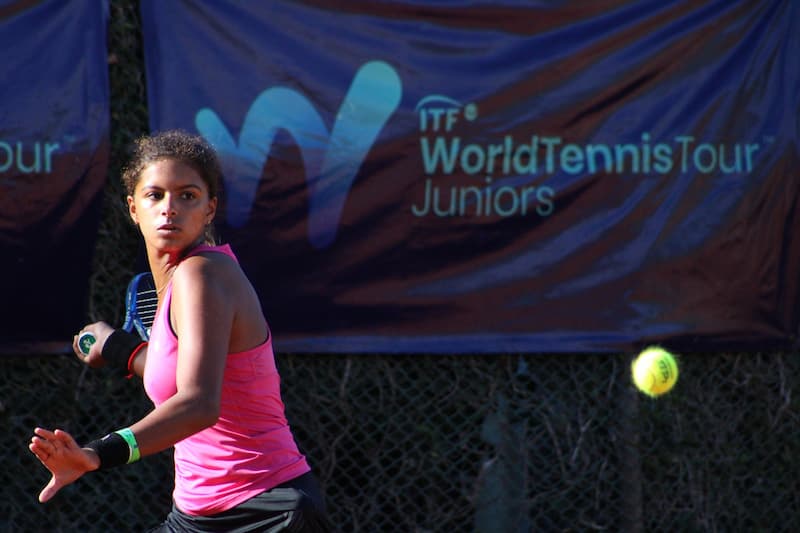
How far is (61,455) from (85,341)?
1123 mm

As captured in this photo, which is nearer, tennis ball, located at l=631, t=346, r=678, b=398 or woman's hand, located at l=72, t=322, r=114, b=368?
woman's hand, located at l=72, t=322, r=114, b=368

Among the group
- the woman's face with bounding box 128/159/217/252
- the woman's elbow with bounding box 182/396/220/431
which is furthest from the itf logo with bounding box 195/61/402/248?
the woman's elbow with bounding box 182/396/220/431

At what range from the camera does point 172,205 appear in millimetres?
2443

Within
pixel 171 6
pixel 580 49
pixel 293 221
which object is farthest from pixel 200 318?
pixel 580 49

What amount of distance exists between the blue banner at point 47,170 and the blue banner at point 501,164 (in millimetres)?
269

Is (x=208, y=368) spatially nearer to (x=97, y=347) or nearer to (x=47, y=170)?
(x=97, y=347)

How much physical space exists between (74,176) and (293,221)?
0.80 meters

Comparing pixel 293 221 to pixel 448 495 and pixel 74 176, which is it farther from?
pixel 448 495

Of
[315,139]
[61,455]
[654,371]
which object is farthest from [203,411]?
[654,371]

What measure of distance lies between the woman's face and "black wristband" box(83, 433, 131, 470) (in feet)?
1.79

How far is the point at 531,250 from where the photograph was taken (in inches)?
166

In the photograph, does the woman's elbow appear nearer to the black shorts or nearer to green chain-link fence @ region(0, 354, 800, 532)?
the black shorts

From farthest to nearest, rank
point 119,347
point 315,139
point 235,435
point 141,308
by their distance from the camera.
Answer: point 315,139
point 141,308
point 119,347
point 235,435

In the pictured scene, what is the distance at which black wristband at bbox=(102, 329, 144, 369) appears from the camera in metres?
2.94
